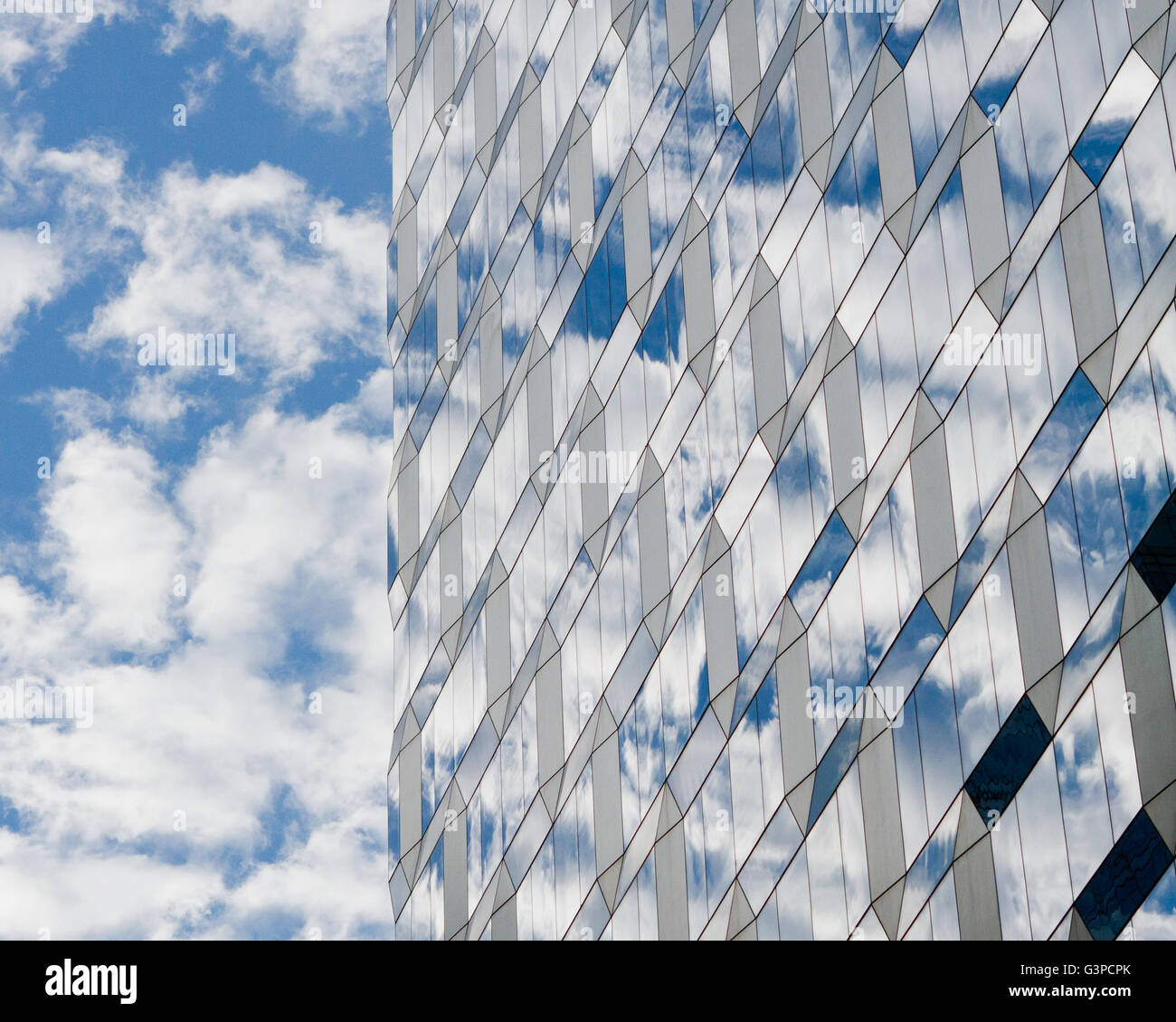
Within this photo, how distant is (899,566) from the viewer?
81.8ft

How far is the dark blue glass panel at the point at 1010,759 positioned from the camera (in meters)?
21.6

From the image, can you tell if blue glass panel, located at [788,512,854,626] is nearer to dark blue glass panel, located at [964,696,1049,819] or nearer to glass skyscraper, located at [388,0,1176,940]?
glass skyscraper, located at [388,0,1176,940]

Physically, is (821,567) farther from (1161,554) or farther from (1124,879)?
(1124,879)

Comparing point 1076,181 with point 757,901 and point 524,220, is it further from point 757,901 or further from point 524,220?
point 524,220

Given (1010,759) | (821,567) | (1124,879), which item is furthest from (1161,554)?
(821,567)

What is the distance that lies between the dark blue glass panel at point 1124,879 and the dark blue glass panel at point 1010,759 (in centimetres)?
189

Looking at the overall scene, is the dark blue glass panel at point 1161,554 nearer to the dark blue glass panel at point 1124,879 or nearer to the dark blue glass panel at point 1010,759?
the dark blue glass panel at point 1010,759

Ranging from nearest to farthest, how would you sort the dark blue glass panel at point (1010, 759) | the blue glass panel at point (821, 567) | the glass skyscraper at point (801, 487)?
the glass skyscraper at point (801, 487) → the dark blue glass panel at point (1010, 759) → the blue glass panel at point (821, 567)

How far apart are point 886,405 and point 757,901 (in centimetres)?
965

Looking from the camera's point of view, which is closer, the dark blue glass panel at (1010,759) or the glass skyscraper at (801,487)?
the glass skyscraper at (801,487)

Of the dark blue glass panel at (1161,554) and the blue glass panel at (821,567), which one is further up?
the blue glass panel at (821,567)

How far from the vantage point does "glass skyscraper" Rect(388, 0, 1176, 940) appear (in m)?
21.3

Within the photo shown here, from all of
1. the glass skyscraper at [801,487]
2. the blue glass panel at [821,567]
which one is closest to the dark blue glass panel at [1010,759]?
the glass skyscraper at [801,487]

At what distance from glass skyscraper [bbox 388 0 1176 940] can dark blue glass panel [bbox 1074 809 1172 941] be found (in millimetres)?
51
